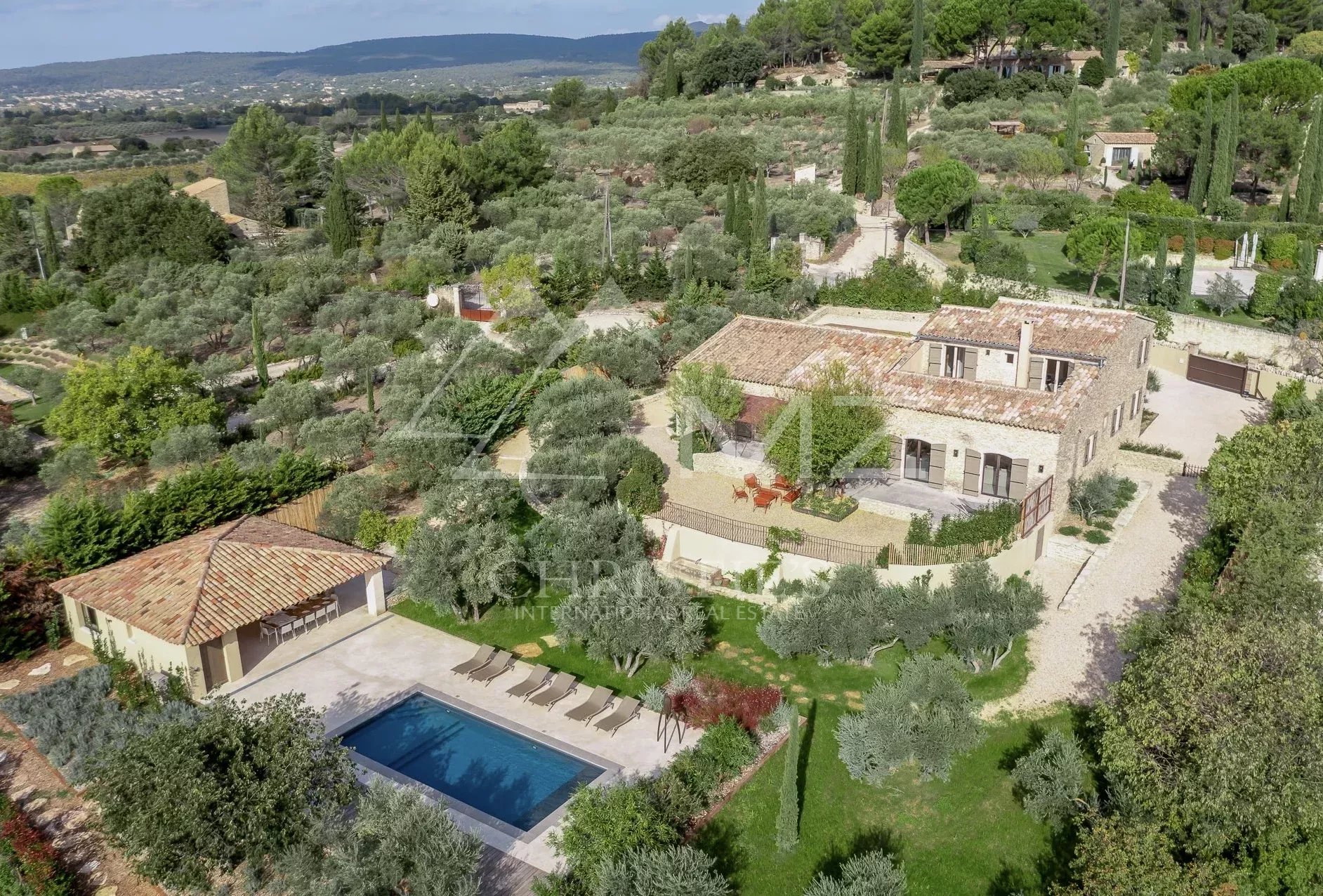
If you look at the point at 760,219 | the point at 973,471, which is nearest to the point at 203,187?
the point at 760,219

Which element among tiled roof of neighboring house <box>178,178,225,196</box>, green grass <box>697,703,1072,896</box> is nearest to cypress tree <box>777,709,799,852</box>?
green grass <box>697,703,1072,896</box>

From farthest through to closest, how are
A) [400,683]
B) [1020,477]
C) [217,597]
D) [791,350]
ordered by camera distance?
[791,350] → [1020,477] → [217,597] → [400,683]

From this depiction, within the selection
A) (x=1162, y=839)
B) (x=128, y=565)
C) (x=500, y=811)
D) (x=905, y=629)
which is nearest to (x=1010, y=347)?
(x=905, y=629)

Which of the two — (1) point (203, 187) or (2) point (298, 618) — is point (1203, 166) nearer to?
(2) point (298, 618)

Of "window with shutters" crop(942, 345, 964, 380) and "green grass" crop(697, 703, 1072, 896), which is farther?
"window with shutters" crop(942, 345, 964, 380)

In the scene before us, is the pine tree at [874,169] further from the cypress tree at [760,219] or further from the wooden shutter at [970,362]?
the wooden shutter at [970,362]

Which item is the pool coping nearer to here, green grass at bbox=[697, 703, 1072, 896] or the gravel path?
green grass at bbox=[697, 703, 1072, 896]

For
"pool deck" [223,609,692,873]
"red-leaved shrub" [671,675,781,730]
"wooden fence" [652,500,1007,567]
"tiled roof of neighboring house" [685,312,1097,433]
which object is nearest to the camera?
"pool deck" [223,609,692,873]
